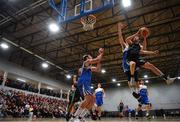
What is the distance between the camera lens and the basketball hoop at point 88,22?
9.07m

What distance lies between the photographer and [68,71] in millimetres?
23125

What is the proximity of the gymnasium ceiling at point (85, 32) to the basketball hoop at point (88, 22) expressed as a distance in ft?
8.05

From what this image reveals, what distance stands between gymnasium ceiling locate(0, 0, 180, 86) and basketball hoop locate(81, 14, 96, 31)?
8.05 feet

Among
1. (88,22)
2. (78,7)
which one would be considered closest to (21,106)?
(78,7)

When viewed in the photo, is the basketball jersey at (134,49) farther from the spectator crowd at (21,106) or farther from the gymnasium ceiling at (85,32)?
the spectator crowd at (21,106)

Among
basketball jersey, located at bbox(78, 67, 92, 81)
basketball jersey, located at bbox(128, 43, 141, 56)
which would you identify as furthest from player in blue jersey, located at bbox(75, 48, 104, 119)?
basketball jersey, located at bbox(128, 43, 141, 56)

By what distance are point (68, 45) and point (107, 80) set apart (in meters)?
14.7

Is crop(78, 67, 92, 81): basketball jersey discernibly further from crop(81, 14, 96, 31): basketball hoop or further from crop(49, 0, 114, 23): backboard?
crop(81, 14, 96, 31): basketball hoop

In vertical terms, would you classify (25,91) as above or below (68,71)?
below

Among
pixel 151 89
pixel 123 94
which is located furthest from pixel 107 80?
pixel 151 89

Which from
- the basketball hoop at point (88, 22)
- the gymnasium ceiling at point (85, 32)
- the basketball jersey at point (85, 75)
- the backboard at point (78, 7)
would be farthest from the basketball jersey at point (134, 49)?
the gymnasium ceiling at point (85, 32)

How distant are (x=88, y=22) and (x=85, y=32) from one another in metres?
4.89

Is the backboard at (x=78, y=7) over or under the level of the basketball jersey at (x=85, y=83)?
over

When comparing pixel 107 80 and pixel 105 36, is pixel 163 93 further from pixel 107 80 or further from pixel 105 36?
pixel 105 36
